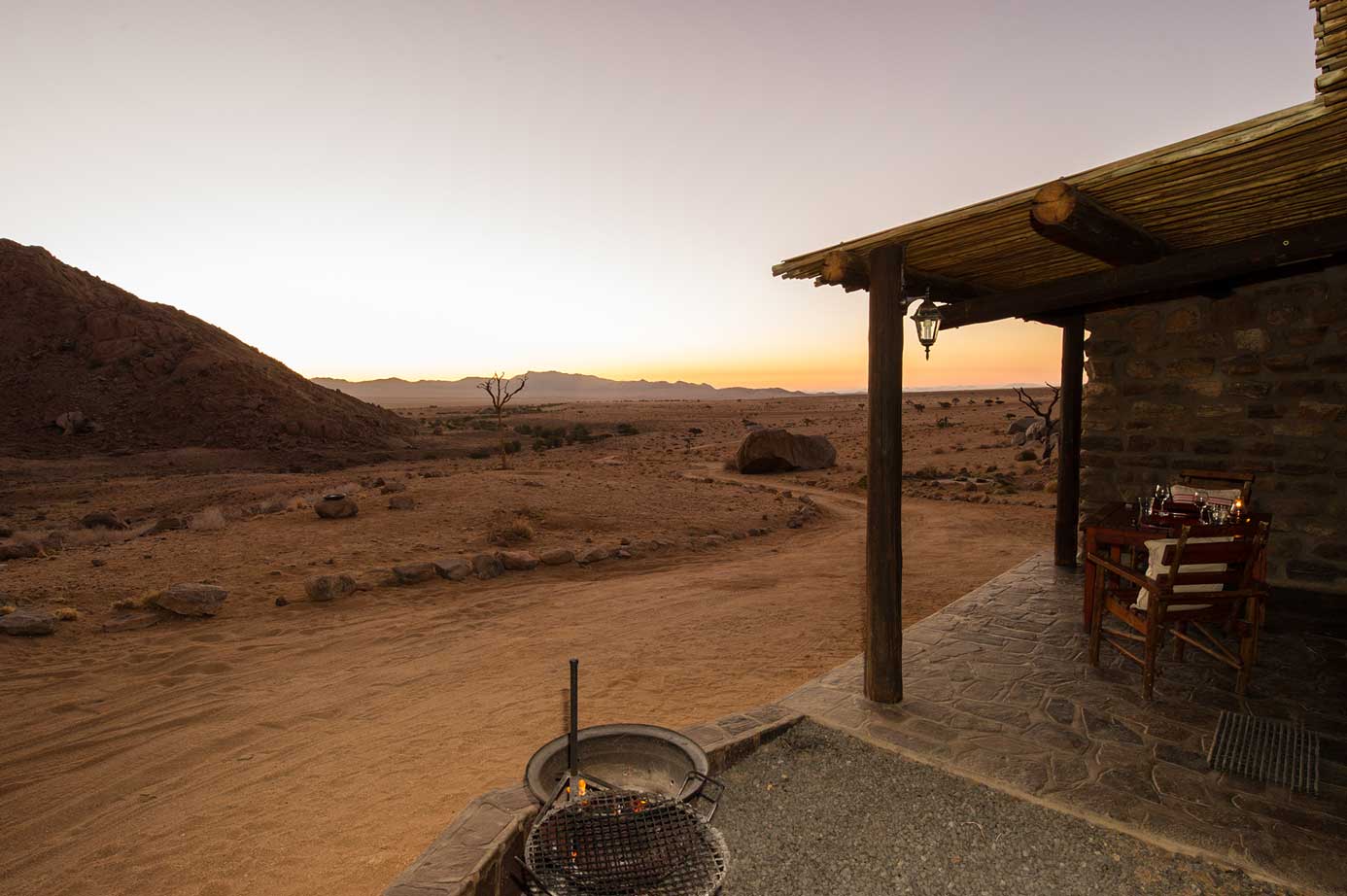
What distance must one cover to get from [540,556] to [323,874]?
6294 mm

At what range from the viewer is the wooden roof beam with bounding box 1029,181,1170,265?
345 cm

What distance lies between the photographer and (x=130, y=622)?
6.97 metres

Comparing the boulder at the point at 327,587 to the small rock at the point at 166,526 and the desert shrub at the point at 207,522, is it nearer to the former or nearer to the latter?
the desert shrub at the point at 207,522

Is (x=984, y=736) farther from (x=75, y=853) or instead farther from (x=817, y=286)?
(x=75, y=853)

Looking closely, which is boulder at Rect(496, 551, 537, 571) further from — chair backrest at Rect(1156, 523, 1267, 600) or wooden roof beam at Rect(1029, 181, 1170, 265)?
wooden roof beam at Rect(1029, 181, 1170, 265)

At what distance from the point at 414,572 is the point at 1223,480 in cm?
930

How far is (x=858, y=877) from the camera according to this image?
2953mm

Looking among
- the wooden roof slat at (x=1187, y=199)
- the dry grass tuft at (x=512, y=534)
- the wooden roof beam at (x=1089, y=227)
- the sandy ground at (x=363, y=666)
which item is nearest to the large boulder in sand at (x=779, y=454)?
the sandy ground at (x=363, y=666)

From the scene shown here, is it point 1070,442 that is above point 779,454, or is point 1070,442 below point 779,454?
above

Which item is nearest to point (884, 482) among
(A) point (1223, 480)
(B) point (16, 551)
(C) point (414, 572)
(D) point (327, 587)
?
(A) point (1223, 480)

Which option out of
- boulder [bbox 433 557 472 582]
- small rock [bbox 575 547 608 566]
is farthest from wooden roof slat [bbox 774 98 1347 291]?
boulder [bbox 433 557 472 582]

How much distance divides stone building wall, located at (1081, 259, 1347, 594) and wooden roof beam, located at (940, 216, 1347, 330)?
7.67ft

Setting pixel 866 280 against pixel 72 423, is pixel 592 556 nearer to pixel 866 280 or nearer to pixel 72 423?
pixel 866 280

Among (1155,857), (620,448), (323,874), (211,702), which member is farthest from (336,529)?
(620,448)
